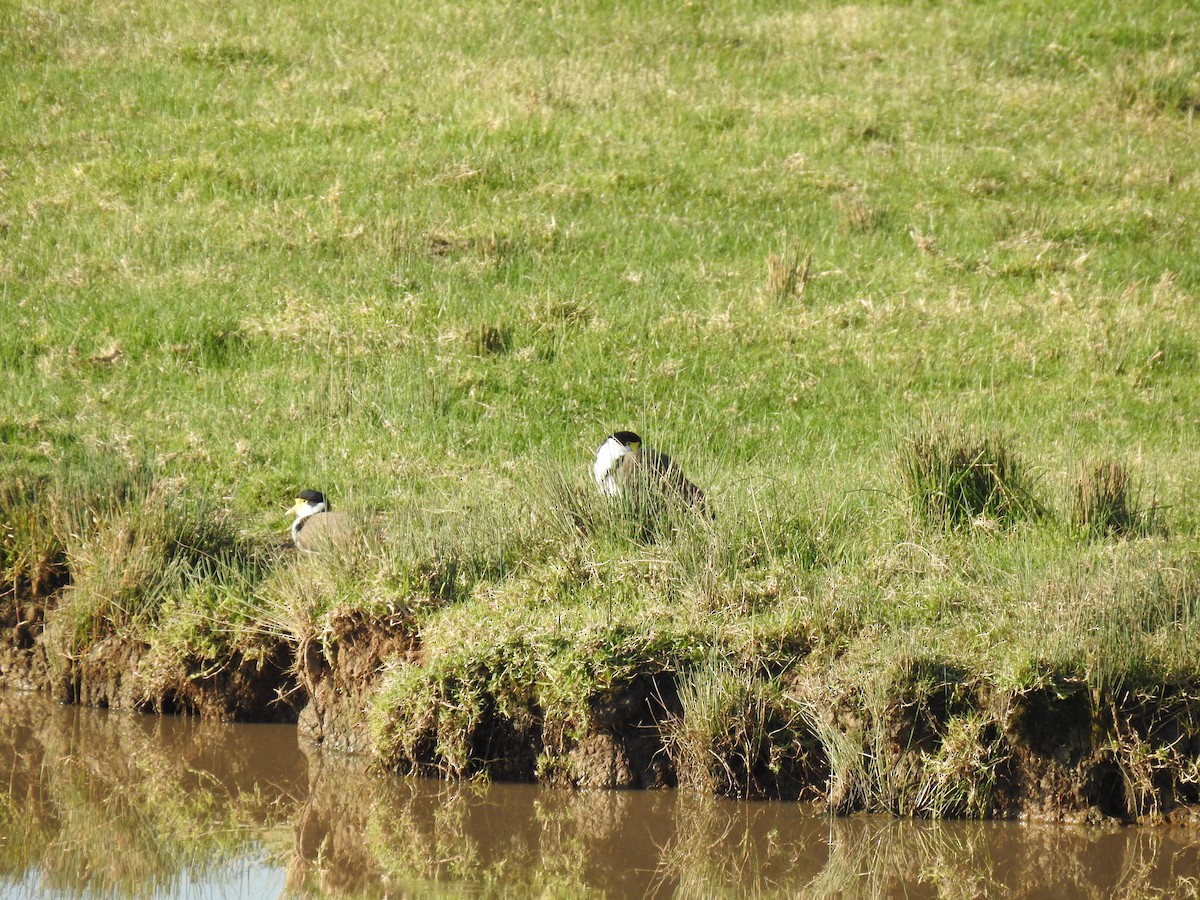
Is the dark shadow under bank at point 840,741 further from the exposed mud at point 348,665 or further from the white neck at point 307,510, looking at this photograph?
the white neck at point 307,510

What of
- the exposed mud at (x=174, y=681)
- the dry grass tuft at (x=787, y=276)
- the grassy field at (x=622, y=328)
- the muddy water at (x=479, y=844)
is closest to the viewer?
the muddy water at (x=479, y=844)

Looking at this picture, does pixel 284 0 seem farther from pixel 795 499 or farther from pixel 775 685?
pixel 775 685

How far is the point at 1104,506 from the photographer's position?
9211mm

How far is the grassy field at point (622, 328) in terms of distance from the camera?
320 inches

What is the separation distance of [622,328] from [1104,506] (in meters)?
5.20

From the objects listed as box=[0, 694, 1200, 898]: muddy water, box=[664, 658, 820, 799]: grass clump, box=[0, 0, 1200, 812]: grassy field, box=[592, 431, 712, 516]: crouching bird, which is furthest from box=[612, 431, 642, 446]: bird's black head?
box=[0, 694, 1200, 898]: muddy water

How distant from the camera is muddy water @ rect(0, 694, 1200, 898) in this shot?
697 centimetres

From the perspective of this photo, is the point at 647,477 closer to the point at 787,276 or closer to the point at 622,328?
the point at 622,328

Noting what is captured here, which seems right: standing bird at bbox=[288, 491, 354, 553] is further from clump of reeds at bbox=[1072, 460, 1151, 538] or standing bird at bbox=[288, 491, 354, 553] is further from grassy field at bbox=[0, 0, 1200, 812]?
clump of reeds at bbox=[1072, 460, 1151, 538]

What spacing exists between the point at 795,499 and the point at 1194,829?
2.84 meters

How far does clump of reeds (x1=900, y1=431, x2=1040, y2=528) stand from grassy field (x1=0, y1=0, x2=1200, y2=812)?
0.08ft

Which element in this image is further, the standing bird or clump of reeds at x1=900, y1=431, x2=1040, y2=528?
clump of reeds at x1=900, y1=431, x2=1040, y2=528

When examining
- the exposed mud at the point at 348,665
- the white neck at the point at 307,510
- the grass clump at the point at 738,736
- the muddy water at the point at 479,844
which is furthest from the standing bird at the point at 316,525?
the grass clump at the point at 738,736

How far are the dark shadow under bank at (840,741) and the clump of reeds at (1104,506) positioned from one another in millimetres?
1900
